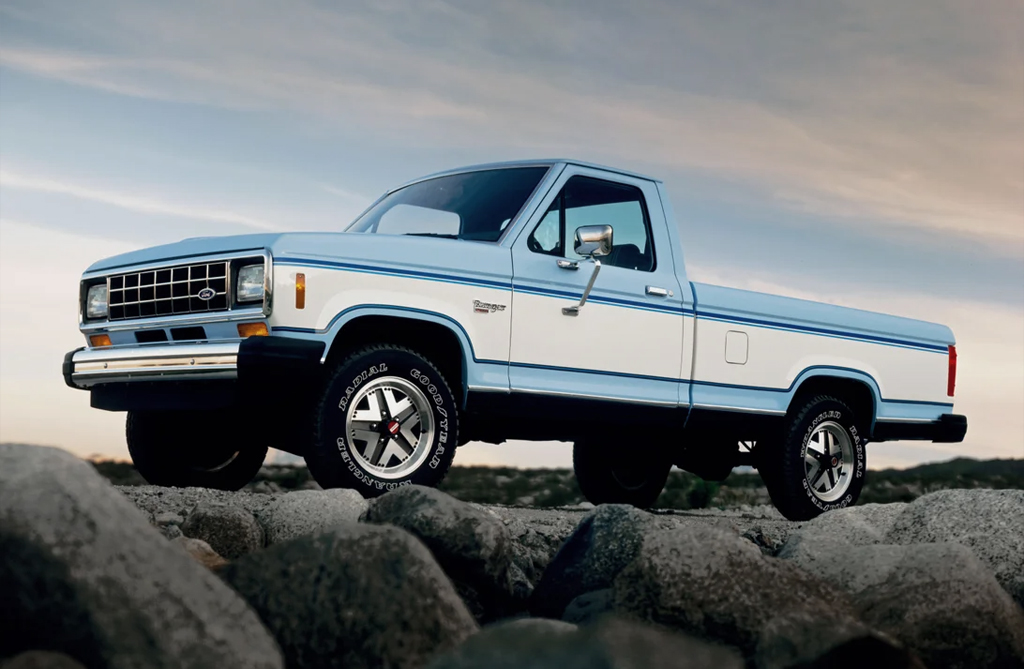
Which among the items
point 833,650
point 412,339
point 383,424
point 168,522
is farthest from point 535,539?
point 833,650

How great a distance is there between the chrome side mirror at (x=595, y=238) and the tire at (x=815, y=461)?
2.80 meters

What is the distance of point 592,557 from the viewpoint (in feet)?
17.0

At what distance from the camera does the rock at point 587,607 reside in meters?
4.74

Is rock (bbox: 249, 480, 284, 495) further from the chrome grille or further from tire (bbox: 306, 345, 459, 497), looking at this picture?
tire (bbox: 306, 345, 459, 497)

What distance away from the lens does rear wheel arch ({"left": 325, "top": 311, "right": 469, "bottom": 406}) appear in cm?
706

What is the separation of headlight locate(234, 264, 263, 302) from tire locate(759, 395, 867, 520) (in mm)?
4585

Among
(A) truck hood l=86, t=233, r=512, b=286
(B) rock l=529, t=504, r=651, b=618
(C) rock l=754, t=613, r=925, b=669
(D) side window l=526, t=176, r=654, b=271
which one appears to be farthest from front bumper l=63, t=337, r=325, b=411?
(C) rock l=754, t=613, r=925, b=669

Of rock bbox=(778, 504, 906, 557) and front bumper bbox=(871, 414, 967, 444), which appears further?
front bumper bbox=(871, 414, 967, 444)

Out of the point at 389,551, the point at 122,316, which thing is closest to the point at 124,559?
the point at 389,551

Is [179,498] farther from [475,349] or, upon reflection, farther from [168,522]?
[475,349]

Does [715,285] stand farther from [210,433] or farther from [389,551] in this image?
[389,551]

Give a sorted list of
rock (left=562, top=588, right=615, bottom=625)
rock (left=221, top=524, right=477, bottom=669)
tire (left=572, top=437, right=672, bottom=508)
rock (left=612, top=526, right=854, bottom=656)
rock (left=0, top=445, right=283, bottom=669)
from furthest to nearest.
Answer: tire (left=572, top=437, right=672, bottom=508) → rock (left=562, top=588, right=615, bottom=625) → rock (left=612, top=526, right=854, bottom=656) → rock (left=221, top=524, right=477, bottom=669) → rock (left=0, top=445, right=283, bottom=669)

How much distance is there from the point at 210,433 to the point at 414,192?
2.31m

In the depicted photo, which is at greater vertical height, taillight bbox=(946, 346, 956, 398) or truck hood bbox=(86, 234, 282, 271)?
truck hood bbox=(86, 234, 282, 271)
